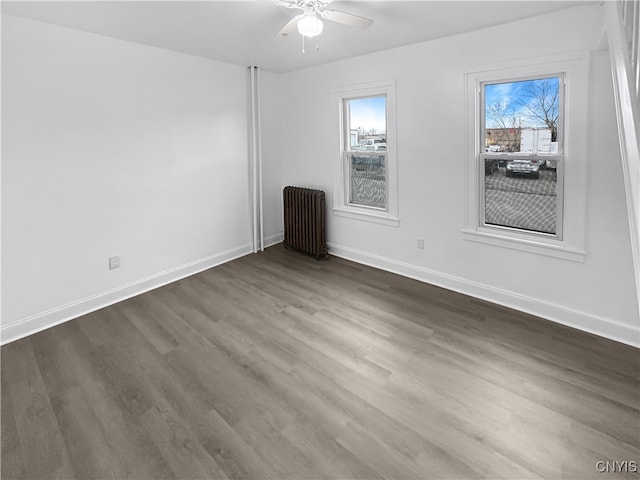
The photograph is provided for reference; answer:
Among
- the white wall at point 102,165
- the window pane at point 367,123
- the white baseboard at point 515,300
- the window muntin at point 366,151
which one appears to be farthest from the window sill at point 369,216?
the white wall at point 102,165

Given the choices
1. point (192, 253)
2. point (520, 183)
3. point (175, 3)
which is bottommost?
point (192, 253)

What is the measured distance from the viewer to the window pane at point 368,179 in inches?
175

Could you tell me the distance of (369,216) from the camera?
178 inches

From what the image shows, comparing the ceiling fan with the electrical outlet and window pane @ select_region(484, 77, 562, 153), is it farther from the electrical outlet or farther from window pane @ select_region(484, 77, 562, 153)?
the electrical outlet

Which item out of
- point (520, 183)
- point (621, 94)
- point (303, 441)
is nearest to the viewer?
point (621, 94)

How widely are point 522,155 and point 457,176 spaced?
603mm

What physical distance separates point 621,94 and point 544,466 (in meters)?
1.81

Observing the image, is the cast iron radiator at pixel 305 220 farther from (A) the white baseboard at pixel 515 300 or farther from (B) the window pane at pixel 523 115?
(B) the window pane at pixel 523 115

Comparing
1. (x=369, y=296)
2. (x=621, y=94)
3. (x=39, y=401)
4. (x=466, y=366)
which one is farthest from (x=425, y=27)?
(x=39, y=401)

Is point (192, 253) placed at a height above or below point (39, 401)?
above

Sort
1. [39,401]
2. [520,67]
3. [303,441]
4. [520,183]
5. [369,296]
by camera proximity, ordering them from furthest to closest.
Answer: [369,296]
[520,183]
[520,67]
[39,401]
[303,441]

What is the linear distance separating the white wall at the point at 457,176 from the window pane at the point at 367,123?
0.22 metres

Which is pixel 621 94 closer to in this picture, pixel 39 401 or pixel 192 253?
pixel 39 401

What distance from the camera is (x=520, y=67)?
3.09 meters
